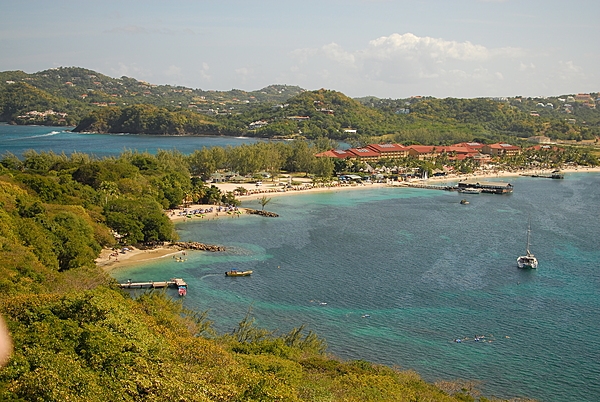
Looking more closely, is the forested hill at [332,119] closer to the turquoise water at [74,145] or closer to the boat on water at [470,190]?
the turquoise water at [74,145]

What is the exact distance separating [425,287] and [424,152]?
168ft

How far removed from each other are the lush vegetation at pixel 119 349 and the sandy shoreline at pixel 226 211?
149 cm

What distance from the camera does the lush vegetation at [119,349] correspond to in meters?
9.97

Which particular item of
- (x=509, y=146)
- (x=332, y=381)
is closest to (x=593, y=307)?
(x=332, y=381)

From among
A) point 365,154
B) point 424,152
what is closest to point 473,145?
point 424,152

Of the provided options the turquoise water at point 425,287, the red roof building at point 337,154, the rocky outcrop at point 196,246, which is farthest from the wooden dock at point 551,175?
the rocky outcrop at point 196,246

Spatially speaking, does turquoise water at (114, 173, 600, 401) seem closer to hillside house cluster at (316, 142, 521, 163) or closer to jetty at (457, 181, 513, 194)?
jetty at (457, 181, 513, 194)

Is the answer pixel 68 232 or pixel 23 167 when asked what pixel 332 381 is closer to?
pixel 68 232

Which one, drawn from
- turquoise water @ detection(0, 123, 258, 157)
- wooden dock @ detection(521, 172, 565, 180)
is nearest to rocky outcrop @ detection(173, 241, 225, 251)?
turquoise water @ detection(0, 123, 258, 157)

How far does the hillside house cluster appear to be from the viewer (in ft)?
224

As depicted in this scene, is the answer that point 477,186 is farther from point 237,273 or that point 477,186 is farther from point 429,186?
point 237,273

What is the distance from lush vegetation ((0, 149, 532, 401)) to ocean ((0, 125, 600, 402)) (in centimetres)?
156

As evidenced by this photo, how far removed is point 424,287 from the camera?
81.1 ft

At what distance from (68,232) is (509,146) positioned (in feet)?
225
